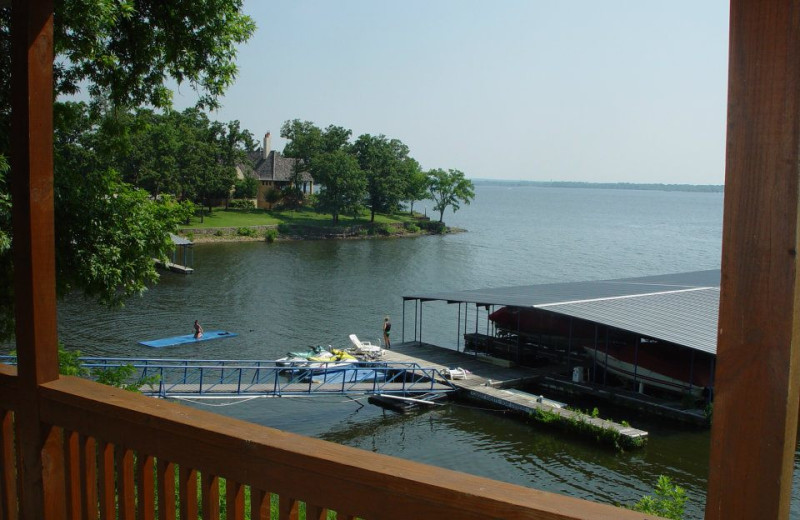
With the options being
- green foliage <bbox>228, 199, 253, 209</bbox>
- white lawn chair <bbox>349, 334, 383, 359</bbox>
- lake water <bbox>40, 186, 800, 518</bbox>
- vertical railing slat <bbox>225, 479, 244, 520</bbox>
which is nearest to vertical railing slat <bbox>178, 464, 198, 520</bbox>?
vertical railing slat <bbox>225, 479, 244, 520</bbox>

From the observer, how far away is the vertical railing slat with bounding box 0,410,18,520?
277cm

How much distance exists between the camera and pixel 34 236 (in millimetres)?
2568

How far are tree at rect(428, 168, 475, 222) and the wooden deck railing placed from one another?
93223mm

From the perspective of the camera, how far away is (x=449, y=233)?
8912 centimetres

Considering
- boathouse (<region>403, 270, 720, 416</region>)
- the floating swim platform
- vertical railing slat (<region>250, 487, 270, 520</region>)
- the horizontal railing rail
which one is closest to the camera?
vertical railing slat (<region>250, 487, 270, 520</region>)

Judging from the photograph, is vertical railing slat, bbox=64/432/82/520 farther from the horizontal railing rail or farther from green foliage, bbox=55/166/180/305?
the horizontal railing rail

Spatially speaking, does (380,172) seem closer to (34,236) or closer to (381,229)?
(381,229)

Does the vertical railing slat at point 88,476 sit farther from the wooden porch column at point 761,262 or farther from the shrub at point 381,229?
the shrub at point 381,229

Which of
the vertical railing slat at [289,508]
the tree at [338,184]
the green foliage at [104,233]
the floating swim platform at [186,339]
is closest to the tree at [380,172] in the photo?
the tree at [338,184]

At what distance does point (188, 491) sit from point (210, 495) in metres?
0.10

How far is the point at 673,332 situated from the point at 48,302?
22.1 metres

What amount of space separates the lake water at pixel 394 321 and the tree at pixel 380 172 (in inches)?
325

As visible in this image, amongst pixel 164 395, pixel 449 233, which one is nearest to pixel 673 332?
pixel 164 395

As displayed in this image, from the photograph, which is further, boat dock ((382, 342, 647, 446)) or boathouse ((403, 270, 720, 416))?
boathouse ((403, 270, 720, 416))
